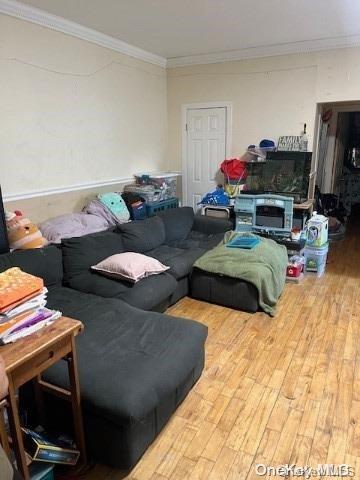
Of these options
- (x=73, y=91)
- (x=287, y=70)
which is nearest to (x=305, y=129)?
(x=287, y=70)

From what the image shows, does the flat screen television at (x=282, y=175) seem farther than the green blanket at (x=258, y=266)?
Yes


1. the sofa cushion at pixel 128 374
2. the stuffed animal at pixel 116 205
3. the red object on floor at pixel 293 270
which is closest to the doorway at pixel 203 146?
the stuffed animal at pixel 116 205

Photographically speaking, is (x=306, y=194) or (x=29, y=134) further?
(x=306, y=194)

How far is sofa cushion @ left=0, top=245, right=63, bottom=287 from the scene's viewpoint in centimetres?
258

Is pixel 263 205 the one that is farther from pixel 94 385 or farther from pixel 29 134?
pixel 94 385

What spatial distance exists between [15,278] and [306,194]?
3.87 m

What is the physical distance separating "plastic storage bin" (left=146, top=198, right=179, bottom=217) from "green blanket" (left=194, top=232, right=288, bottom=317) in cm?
110

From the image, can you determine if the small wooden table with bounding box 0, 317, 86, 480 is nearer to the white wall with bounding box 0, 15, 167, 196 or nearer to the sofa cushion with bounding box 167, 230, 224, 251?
the white wall with bounding box 0, 15, 167, 196

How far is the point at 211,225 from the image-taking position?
175 inches

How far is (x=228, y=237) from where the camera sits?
409 cm

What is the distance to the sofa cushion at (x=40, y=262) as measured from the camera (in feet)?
8.46

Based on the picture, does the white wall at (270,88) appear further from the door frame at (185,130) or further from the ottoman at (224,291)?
the ottoman at (224,291)

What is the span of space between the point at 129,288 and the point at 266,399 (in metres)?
1.27

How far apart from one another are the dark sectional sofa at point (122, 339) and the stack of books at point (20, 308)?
1.46ft
